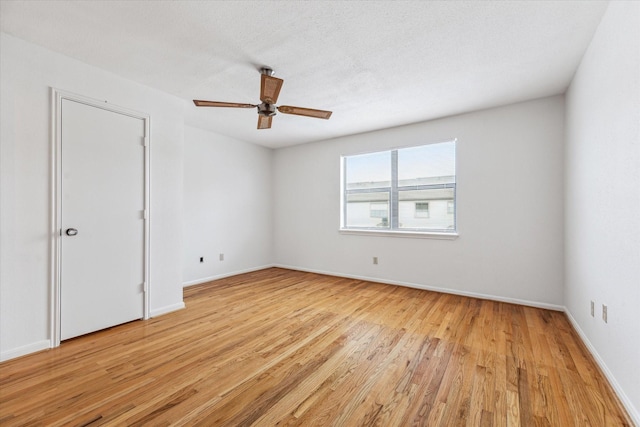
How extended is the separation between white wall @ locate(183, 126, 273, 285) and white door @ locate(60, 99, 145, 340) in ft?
4.80

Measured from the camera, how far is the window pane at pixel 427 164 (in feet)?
13.6

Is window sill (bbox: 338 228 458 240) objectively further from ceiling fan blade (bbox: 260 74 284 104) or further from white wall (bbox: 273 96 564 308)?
ceiling fan blade (bbox: 260 74 284 104)

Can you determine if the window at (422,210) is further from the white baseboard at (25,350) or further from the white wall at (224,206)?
the white baseboard at (25,350)

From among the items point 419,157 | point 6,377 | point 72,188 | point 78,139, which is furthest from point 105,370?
point 419,157

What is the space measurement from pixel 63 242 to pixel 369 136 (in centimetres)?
433

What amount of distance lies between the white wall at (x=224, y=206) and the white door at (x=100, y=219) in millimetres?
1464

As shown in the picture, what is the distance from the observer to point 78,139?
2592mm

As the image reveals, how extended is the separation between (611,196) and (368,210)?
3322mm

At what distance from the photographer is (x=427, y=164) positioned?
4.35 m

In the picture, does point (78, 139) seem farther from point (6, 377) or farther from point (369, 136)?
point (369, 136)

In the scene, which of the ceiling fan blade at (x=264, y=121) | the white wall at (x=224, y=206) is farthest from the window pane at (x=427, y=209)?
the white wall at (x=224, y=206)

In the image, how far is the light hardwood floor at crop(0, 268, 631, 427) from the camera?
1.59 meters

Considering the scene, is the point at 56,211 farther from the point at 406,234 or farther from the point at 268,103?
the point at 406,234

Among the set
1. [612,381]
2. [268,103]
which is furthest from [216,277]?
[612,381]
